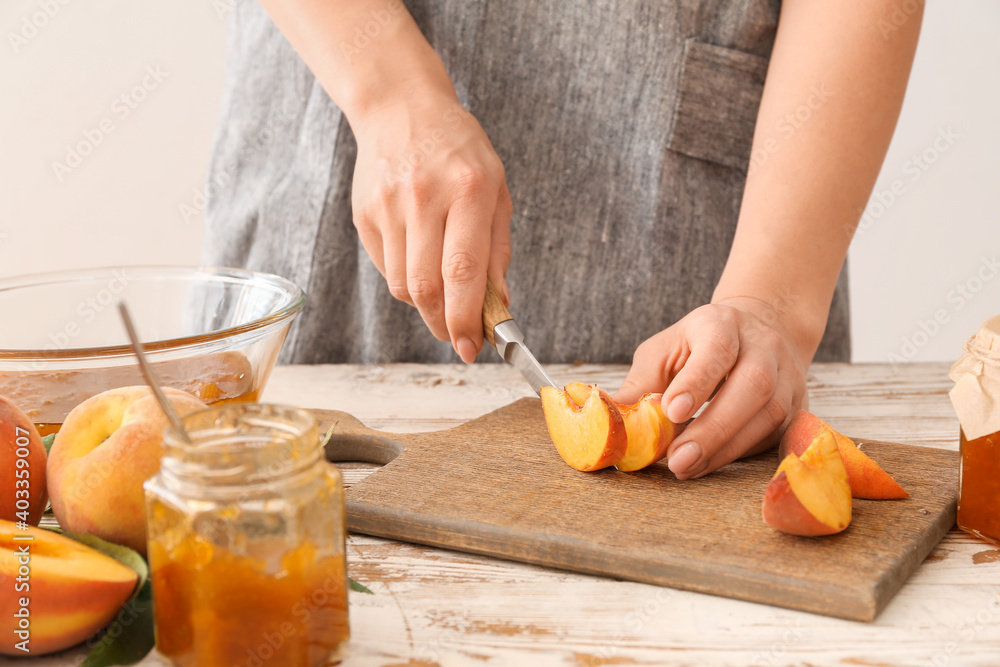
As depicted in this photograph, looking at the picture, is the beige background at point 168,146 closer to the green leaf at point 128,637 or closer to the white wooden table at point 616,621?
the white wooden table at point 616,621

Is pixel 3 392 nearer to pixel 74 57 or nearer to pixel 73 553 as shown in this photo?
pixel 73 553

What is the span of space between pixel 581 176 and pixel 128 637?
49.6 inches

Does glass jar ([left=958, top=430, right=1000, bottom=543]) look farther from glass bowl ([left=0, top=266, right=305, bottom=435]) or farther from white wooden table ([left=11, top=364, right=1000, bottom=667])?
glass bowl ([left=0, top=266, right=305, bottom=435])

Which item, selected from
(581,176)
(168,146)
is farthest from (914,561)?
(168,146)

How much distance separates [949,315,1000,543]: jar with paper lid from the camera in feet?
2.88

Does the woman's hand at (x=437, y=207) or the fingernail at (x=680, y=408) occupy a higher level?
the woman's hand at (x=437, y=207)

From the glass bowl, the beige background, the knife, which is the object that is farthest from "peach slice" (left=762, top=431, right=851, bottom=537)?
the beige background

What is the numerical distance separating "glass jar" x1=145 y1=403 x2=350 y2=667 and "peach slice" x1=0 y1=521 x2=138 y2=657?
0.06m

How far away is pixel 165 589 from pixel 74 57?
11.7ft

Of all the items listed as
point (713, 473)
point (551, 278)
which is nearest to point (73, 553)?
point (713, 473)

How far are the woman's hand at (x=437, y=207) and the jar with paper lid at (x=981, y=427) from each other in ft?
2.06

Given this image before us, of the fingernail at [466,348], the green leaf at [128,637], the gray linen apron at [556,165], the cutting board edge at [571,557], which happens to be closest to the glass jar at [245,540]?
the green leaf at [128,637]

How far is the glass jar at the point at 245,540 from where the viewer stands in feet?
2.07

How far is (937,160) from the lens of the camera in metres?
3.80
